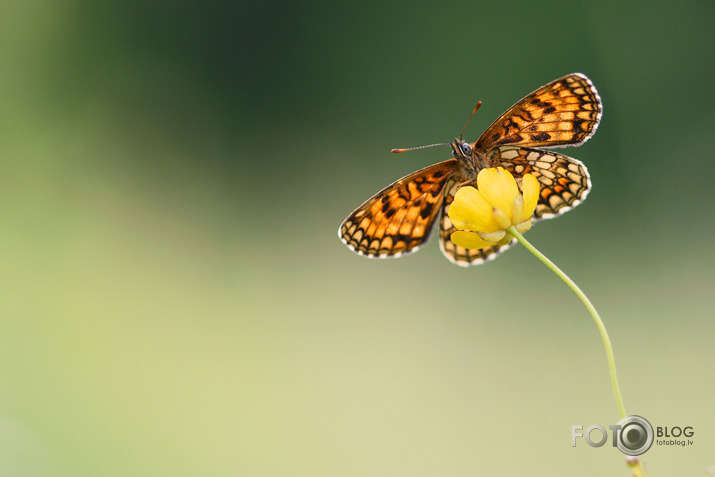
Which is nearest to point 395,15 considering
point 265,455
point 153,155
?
point 153,155

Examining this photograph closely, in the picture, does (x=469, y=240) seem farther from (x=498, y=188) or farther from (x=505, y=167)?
(x=505, y=167)

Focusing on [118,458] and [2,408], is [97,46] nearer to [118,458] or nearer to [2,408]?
[2,408]

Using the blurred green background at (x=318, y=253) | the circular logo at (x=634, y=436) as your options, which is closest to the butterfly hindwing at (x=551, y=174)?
the circular logo at (x=634, y=436)

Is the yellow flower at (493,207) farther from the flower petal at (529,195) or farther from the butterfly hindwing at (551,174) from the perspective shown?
the butterfly hindwing at (551,174)

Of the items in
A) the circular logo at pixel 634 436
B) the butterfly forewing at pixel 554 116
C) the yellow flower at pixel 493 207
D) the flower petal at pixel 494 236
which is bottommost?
the circular logo at pixel 634 436

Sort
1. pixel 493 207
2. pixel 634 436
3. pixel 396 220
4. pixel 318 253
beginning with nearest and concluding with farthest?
pixel 634 436, pixel 493 207, pixel 396 220, pixel 318 253

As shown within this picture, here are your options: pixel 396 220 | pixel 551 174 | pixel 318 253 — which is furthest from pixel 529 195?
pixel 318 253
